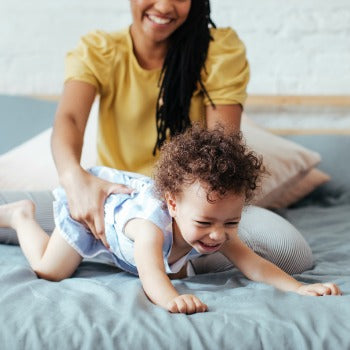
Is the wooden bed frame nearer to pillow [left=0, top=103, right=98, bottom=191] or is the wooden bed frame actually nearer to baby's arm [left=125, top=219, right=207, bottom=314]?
pillow [left=0, top=103, right=98, bottom=191]

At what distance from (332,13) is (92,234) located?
149 centimetres

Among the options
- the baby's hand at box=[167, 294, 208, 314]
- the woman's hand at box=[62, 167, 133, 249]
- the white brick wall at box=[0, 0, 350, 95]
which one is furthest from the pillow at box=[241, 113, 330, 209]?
the baby's hand at box=[167, 294, 208, 314]

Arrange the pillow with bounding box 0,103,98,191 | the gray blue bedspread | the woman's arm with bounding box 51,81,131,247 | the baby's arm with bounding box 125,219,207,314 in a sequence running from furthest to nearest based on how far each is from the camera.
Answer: the pillow with bounding box 0,103,98,191, the woman's arm with bounding box 51,81,131,247, the baby's arm with bounding box 125,219,207,314, the gray blue bedspread

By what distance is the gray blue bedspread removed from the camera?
3.24 feet

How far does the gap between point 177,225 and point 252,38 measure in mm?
1437

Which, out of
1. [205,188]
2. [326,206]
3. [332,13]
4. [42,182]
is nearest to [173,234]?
[205,188]

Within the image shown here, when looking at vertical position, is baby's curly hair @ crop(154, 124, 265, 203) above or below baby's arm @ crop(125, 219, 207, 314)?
above

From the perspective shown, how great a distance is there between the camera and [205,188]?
1164mm

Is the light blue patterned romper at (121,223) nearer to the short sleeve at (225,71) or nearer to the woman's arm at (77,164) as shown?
the woman's arm at (77,164)

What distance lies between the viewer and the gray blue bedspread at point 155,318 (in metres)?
0.99

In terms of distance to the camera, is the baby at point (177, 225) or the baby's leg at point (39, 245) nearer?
the baby at point (177, 225)

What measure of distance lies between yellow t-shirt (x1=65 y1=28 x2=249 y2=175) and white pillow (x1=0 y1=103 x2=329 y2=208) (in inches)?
11.1

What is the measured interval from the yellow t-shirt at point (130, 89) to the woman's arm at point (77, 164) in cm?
6

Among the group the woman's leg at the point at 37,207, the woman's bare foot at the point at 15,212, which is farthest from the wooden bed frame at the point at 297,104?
the woman's bare foot at the point at 15,212
